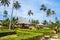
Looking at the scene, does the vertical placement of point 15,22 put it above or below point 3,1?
below

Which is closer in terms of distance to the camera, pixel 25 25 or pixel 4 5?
pixel 25 25

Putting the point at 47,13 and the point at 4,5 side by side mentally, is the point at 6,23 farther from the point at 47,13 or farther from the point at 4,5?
the point at 47,13

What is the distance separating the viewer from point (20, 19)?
9469 cm

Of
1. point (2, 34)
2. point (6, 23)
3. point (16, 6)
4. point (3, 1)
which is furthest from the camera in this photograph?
point (16, 6)

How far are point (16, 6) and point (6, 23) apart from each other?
143 ft

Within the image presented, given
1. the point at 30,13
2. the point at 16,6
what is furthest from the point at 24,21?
the point at 30,13

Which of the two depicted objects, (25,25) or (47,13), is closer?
(25,25)

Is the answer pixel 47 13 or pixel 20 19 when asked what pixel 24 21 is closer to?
pixel 20 19

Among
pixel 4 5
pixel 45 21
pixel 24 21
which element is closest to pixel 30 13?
pixel 45 21

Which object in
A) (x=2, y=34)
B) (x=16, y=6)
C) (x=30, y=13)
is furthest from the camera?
(x=30, y=13)

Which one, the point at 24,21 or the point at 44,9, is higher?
the point at 44,9

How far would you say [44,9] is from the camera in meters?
139

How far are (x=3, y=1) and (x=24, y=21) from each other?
59.0 feet

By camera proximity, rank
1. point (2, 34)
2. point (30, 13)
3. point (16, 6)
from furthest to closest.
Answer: point (30, 13) < point (16, 6) < point (2, 34)
